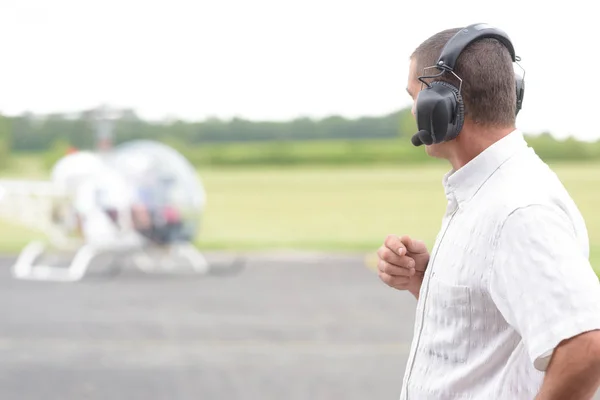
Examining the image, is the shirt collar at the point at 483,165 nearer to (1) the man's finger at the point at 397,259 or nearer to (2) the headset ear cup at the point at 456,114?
(2) the headset ear cup at the point at 456,114

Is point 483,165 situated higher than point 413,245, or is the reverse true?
point 483,165

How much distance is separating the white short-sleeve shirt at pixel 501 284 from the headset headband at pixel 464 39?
17cm

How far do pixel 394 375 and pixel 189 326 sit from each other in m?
2.65

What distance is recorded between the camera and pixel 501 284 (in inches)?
52.0

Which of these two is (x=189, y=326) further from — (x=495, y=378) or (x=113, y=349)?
(x=495, y=378)

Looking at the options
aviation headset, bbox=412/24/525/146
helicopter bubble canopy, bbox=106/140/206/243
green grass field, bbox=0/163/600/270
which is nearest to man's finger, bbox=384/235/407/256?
aviation headset, bbox=412/24/525/146

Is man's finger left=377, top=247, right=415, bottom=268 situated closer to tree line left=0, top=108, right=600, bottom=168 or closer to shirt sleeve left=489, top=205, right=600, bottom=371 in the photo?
shirt sleeve left=489, top=205, right=600, bottom=371

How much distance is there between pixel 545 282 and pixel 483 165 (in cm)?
29

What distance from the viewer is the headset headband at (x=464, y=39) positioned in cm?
144

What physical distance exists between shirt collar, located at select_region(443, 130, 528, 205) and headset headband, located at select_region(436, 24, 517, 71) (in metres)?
0.16

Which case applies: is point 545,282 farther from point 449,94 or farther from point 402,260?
point 402,260

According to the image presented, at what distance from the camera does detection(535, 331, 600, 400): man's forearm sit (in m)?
1.24

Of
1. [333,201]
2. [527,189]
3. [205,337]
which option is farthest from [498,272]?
[333,201]

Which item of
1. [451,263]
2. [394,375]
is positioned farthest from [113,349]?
[451,263]
